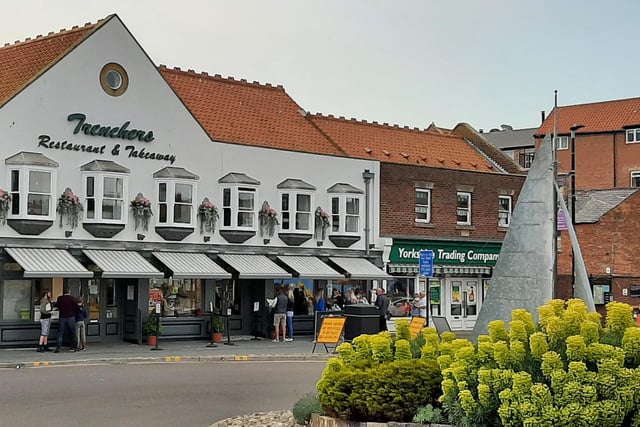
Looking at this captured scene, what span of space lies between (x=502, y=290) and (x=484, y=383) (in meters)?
4.70

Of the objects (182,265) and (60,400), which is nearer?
(60,400)

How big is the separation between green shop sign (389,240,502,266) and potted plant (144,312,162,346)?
460 inches

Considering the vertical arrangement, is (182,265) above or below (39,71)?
below

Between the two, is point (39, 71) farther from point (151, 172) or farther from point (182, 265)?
point (182, 265)

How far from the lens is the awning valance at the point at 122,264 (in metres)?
29.0

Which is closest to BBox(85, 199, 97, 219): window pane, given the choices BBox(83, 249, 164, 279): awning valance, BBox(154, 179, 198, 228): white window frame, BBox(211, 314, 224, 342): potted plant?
BBox(83, 249, 164, 279): awning valance

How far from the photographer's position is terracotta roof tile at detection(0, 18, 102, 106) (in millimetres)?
29719

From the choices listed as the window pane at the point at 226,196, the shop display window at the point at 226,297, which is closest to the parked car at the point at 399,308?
the shop display window at the point at 226,297

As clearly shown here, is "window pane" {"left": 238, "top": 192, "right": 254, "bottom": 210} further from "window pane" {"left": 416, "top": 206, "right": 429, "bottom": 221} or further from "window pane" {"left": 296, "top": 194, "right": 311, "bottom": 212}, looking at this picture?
"window pane" {"left": 416, "top": 206, "right": 429, "bottom": 221}

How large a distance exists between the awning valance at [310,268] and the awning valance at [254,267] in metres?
0.62

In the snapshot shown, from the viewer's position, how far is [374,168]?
1516 inches

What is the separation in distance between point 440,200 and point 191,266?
13.4 metres

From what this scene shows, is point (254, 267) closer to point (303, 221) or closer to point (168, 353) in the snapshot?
point (303, 221)

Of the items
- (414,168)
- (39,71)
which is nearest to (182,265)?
(39,71)
